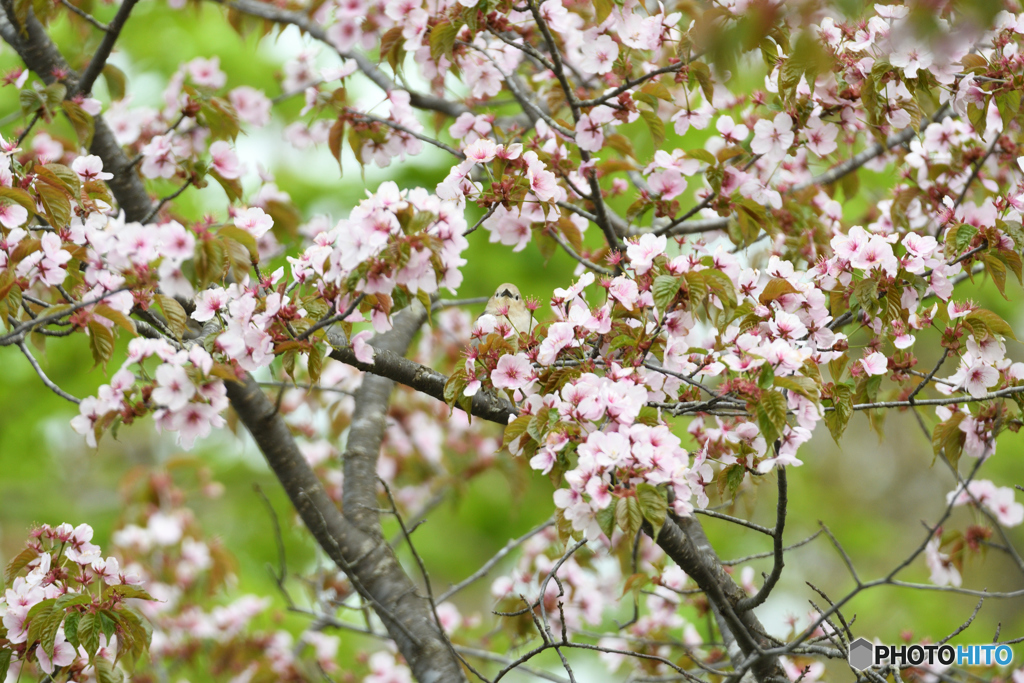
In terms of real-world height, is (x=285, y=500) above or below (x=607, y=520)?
above

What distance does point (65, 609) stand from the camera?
5.51 feet

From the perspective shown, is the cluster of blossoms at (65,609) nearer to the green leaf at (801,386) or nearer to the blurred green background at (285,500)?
the green leaf at (801,386)

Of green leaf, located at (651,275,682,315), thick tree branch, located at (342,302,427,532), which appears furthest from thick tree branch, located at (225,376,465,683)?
green leaf, located at (651,275,682,315)

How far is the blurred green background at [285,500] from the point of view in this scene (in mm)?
6055

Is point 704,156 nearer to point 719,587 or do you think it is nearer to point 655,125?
point 655,125

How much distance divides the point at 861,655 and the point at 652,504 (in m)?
1.01

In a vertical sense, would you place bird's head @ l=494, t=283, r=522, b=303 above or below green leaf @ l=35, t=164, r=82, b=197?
below

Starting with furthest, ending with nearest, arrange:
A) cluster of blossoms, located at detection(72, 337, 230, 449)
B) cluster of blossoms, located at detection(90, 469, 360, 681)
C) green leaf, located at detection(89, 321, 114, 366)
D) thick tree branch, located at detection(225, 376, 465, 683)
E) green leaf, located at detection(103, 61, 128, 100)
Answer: cluster of blossoms, located at detection(90, 469, 360, 681) < green leaf, located at detection(103, 61, 128, 100) < thick tree branch, located at detection(225, 376, 465, 683) < green leaf, located at detection(89, 321, 114, 366) < cluster of blossoms, located at detection(72, 337, 230, 449)

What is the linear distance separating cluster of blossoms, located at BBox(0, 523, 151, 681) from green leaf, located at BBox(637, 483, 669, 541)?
1.19 metres

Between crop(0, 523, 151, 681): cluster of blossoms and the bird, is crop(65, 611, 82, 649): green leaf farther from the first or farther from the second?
the bird

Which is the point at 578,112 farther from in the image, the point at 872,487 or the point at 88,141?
the point at 872,487

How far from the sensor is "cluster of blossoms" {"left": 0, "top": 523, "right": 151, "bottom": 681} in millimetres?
1675

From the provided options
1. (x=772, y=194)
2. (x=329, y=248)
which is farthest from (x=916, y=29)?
(x=772, y=194)

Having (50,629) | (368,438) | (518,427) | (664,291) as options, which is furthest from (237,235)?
(368,438)
